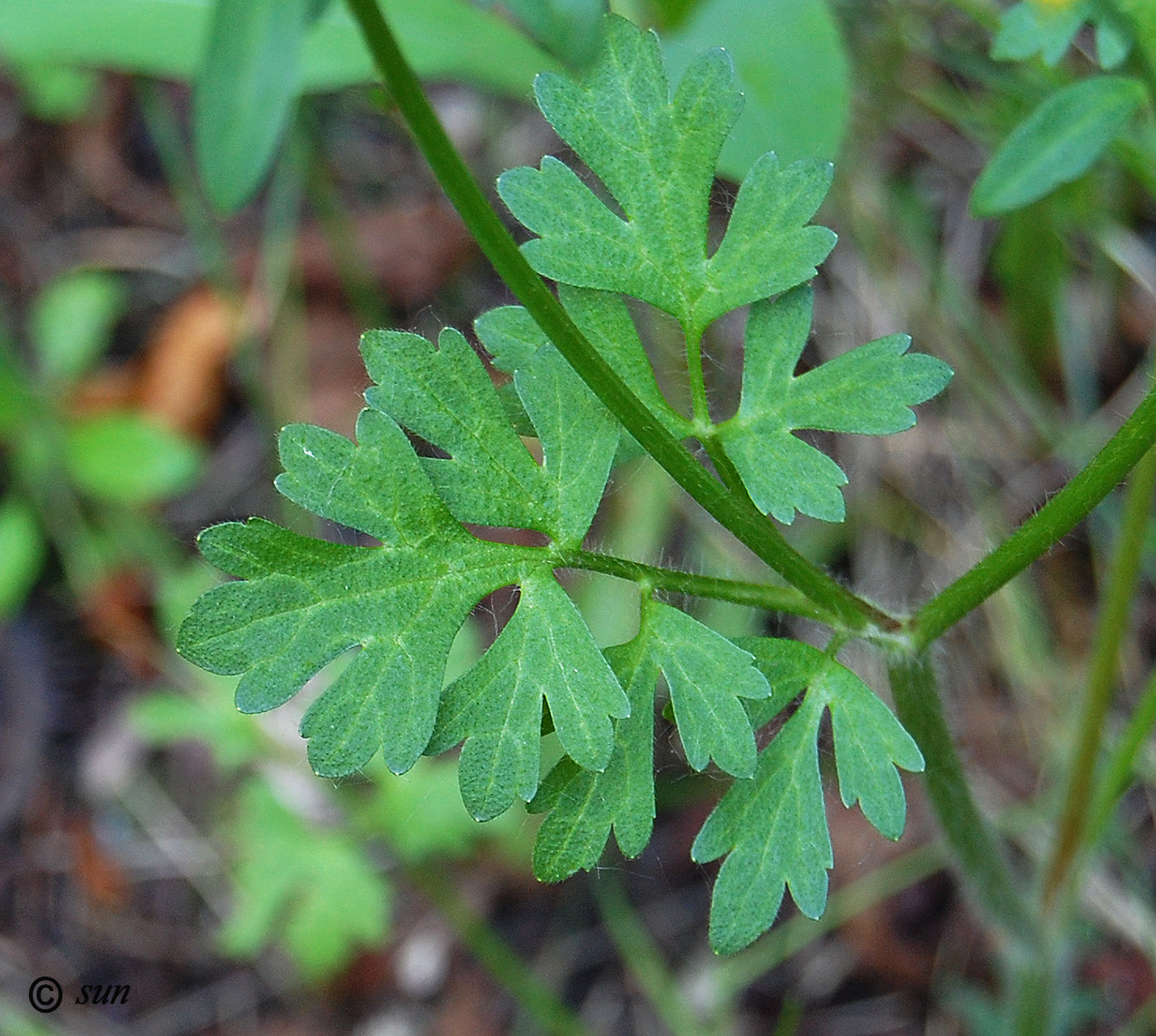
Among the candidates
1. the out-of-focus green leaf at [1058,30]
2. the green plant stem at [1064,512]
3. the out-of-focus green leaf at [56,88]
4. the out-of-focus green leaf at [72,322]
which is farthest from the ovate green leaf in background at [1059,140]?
the out-of-focus green leaf at [56,88]

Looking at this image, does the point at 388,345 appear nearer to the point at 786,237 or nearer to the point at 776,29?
the point at 786,237

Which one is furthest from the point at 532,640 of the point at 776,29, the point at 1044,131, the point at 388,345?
the point at 776,29

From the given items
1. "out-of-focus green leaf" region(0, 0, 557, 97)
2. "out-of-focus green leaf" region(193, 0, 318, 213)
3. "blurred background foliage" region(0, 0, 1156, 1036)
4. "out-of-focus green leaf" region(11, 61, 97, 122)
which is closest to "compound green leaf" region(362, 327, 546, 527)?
"out-of-focus green leaf" region(193, 0, 318, 213)

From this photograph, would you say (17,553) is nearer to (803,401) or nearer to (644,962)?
(644,962)

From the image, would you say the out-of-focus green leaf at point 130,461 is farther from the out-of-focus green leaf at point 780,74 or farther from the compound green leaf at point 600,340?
the compound green leaf at point 600,340

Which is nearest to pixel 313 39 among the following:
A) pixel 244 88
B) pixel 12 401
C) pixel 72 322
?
pixel 244 88

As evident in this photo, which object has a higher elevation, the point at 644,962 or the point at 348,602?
the point at 348,602

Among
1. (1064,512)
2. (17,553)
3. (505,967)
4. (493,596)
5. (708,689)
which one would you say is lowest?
(505,967)
